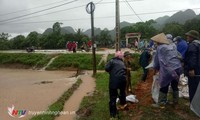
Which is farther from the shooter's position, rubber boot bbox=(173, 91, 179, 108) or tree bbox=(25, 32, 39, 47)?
tree bbox=(25, 32, 39, 47)

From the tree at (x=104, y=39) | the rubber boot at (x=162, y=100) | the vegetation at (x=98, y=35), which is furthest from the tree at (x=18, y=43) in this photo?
the rubber boot at (x=162, y=100)

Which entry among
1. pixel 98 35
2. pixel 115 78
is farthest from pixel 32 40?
pixel 115 78

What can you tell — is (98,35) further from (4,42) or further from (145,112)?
(145,112)

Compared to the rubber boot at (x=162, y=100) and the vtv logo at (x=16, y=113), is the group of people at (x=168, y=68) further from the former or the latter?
the vtv logo at (x=16, y=113)

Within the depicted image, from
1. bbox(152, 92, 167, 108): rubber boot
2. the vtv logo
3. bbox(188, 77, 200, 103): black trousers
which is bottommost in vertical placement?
the vtv logo

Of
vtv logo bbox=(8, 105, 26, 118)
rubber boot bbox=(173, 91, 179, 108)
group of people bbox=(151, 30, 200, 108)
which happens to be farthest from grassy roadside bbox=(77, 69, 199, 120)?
vtv logo bbox=(8, 105, 26, 118)

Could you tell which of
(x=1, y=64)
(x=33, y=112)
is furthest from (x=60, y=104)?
(x=1, y=64)

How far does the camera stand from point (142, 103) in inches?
287

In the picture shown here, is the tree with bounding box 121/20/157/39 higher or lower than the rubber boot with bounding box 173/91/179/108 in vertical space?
higher

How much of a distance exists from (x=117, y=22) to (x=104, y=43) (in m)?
30.2

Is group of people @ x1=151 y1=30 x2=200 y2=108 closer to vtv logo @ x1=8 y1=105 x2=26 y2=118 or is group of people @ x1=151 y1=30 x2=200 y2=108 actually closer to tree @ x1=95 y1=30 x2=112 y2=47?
vtv logo @ x1=8 y1=105 x2=26 y2=118

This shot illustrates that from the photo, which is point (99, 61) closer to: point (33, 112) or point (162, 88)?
point (33, 112)

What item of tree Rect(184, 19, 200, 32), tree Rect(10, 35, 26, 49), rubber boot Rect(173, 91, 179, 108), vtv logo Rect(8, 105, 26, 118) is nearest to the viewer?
rubber boot Rect(173, 91, 179, 108)

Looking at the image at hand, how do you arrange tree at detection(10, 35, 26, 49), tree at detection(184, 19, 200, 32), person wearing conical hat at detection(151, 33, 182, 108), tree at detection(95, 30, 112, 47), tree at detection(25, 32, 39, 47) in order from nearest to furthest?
person wearing conical hat at detection(151, 33, 182, 108)
tree at detection(184, 19, 200, 32)
tree at detection(95, 30, 112, 47)
tree at detection(25, 32, 39, 47)
tree at detection(10, 35, 26, 49)
